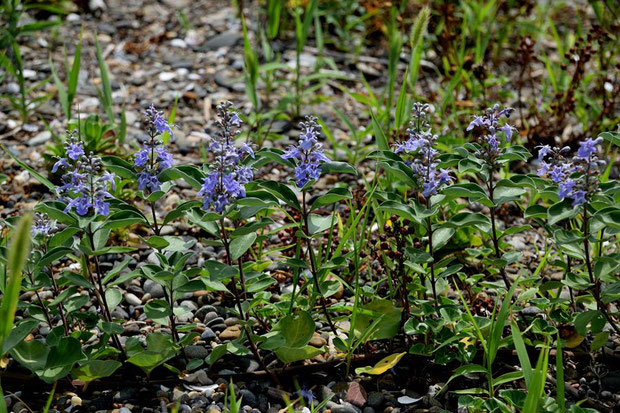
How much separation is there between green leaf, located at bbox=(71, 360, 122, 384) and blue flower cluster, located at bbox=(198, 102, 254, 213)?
1.77 feet

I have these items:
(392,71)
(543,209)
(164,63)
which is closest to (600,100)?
(392,71)

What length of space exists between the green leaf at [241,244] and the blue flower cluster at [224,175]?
0.15 meters

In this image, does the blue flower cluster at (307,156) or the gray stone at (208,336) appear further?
the gray stone at (208,336)

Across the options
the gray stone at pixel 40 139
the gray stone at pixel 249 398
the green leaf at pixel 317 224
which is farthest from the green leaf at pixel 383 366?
the gray stone at pixel 40 139

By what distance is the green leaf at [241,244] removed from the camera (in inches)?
79.6

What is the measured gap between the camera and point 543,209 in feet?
6.71

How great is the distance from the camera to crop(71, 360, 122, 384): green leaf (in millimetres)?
1994

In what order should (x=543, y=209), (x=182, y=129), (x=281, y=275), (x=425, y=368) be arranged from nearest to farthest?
(x=543, y=209), (x=425, y=368), (x=281, y=275), (x=182, y=129)

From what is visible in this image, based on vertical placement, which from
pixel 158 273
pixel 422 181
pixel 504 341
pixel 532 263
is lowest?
pixel 532 263

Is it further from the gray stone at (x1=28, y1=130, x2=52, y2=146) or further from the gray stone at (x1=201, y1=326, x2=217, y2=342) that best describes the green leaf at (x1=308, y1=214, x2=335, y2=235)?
the gray stone at (x1=28, y1=130, x2=52, y2=146)

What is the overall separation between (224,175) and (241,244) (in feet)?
0.81

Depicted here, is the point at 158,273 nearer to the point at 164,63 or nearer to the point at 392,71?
the point at 392,71

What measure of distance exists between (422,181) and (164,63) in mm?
2826

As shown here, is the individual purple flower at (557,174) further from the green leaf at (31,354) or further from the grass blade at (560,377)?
the green leaf at (31,354)
